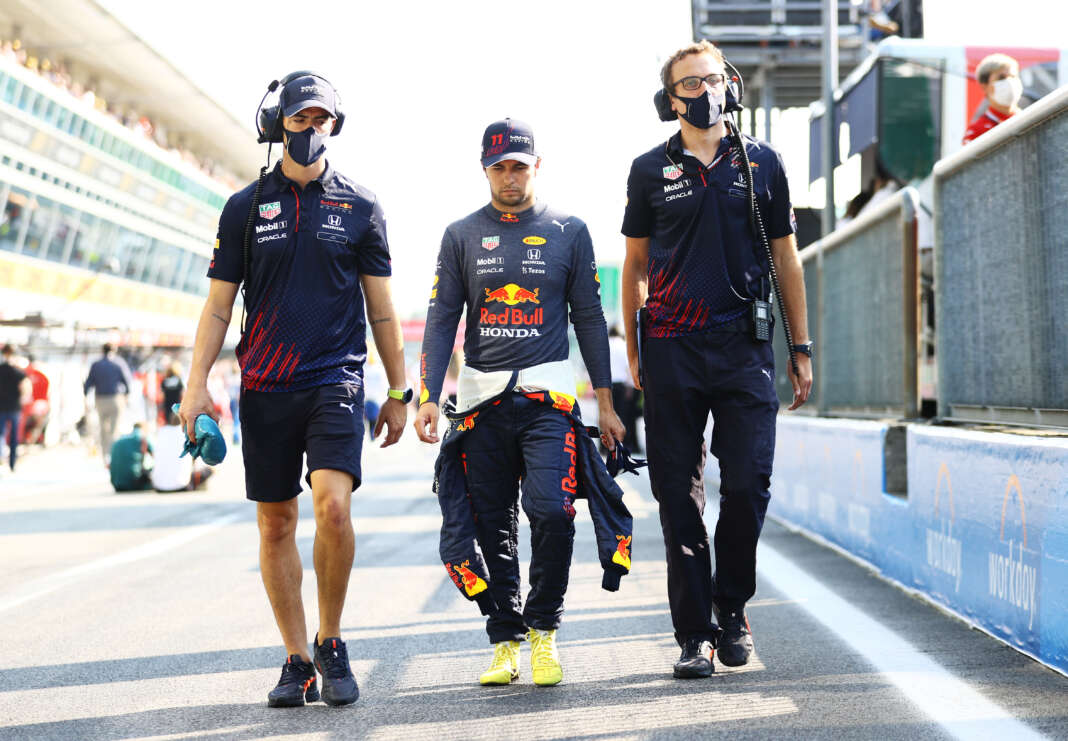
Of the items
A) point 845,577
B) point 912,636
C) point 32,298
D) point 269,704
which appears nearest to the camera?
point 269,704

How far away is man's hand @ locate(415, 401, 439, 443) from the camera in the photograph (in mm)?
4789

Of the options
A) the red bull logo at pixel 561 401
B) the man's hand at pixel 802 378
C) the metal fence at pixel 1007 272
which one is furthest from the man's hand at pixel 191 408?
the metal fence at pixel 1007 272

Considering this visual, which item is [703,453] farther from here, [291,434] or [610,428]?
[291,434]

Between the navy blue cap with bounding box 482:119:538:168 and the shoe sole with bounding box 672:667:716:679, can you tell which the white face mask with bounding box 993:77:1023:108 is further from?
the shoe sole with bounding box 672:667:716:679

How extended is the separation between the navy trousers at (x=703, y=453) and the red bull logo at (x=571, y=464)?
0.98 feet

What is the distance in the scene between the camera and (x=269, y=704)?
14.6 ft

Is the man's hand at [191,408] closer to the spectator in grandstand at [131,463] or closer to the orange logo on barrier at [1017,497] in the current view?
the orange logo on barrier at [1017,497]

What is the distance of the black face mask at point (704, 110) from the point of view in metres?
4.79

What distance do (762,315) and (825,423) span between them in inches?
163

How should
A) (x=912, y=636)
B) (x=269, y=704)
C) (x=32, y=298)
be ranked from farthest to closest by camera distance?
(x=32, y=298) < (x=912, y=636) < (x=269, y=704)

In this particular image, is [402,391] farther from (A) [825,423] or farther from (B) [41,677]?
(A) [825,423]

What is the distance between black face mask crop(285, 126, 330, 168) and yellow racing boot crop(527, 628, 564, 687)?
1.80 metres

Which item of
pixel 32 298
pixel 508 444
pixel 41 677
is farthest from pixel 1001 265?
pixel 32 298

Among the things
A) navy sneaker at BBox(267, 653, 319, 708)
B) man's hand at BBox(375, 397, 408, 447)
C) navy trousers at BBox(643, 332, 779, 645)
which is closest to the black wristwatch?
navy trousers at BBox(643, 332, 779, 645)
